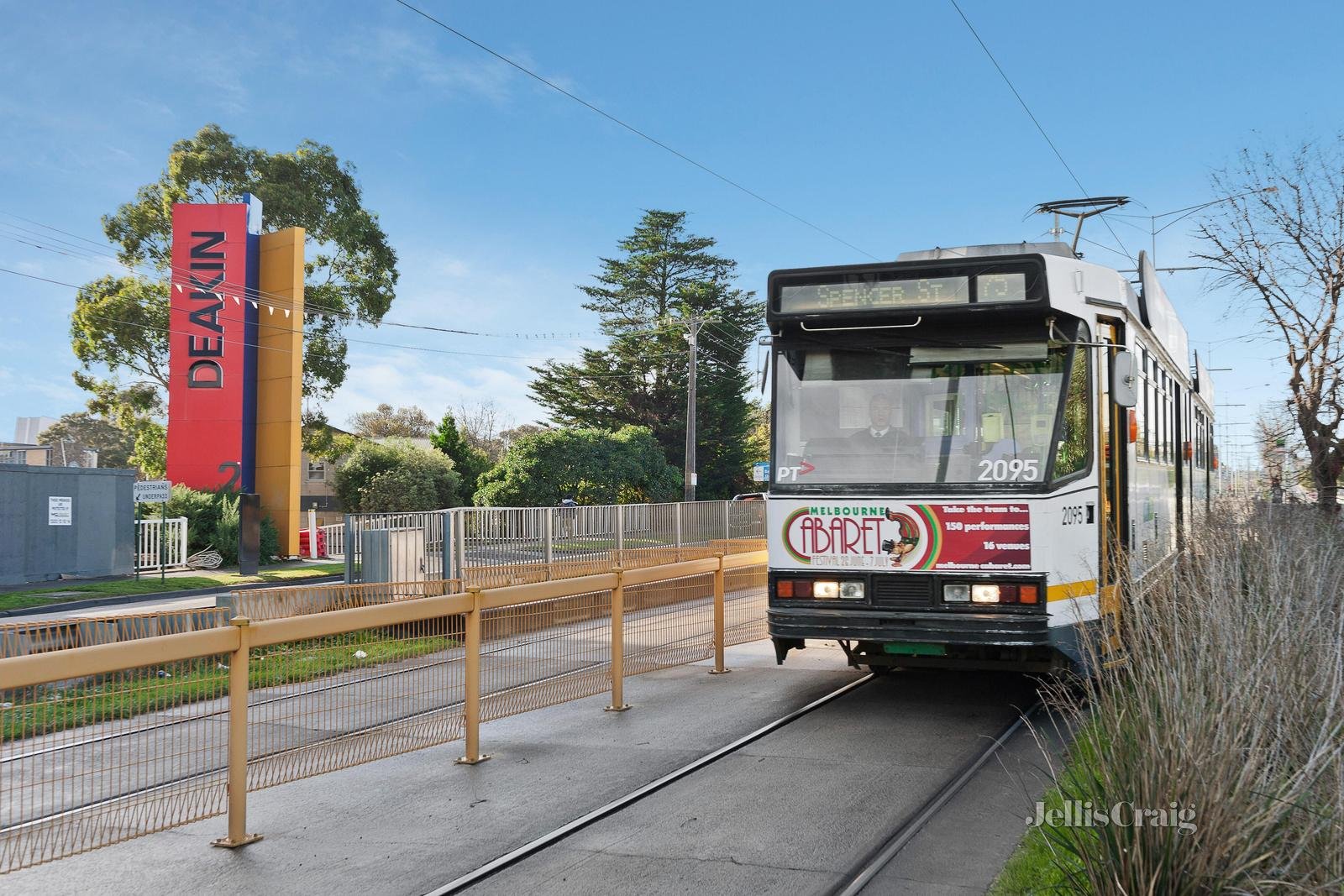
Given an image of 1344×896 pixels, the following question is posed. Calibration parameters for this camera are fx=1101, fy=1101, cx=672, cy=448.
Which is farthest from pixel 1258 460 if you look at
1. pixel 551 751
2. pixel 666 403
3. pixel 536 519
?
pixel 666 403

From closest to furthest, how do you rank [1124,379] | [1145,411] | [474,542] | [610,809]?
[610,809], [1124,379], [1145,411], [474,542]

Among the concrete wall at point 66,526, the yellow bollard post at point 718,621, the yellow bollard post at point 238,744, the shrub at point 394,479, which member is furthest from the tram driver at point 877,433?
the shrub at point 394,479

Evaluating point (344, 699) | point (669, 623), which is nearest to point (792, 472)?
point (669, 623)

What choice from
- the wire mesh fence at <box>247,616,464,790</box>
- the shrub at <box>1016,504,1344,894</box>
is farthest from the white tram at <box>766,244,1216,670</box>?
the wire mesh fence at <box>247,616,464,790</box>

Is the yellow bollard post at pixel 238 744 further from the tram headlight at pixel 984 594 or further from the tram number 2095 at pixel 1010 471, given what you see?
the tram number 2095 at pixel 1010 471

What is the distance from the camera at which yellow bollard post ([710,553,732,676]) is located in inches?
437

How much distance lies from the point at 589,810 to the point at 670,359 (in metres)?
58.9

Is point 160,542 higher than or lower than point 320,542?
higher

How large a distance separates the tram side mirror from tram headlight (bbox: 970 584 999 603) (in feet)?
5.48

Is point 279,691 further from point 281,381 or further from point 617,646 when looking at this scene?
point 281,381

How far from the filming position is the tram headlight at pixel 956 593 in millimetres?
7891

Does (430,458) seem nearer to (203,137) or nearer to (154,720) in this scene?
(203,137)

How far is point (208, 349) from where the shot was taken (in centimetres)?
3288

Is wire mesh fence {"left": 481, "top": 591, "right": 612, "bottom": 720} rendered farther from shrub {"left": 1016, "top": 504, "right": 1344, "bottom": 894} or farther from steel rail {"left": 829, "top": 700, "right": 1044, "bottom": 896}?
shrub {"left": 1016, "top": 504, "right": 1344, "bottom": 894}
